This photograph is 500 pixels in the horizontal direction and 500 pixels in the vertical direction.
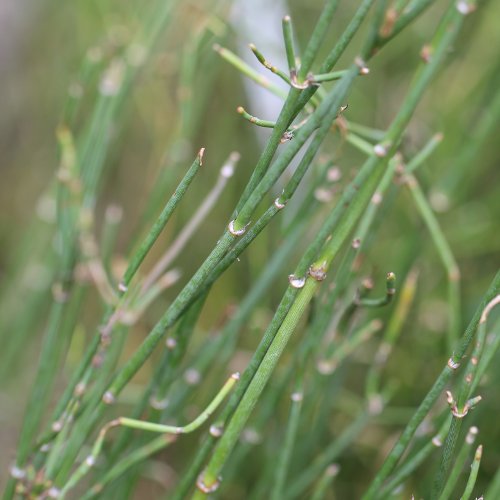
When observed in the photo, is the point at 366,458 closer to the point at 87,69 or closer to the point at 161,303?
the point at 161,303

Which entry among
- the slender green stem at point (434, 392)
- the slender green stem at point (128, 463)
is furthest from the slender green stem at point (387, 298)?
the slender green stem at point (128, 463)

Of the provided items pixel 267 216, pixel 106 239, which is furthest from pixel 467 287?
pixel 267 216

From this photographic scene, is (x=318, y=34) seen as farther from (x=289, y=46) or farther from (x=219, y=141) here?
(x=219, y=141)

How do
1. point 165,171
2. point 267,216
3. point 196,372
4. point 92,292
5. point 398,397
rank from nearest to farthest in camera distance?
point 267,216 < point 196,372 < point 165,171 < point 398,397 < point 92,292

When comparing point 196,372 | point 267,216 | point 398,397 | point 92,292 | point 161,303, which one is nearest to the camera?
point 267,216

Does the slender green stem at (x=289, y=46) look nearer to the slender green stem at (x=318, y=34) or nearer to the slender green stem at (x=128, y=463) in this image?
the slender green stem at (x=318, y=34)

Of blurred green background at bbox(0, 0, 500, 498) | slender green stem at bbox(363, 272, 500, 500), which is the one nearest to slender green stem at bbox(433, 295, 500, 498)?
slender green stem at bbox(363, 272, 500, 500)

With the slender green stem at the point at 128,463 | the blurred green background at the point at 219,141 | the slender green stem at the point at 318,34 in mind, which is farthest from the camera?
the blurred green background at the point at 219,141

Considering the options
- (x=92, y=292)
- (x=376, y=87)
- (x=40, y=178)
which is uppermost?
(x=376, y=87)

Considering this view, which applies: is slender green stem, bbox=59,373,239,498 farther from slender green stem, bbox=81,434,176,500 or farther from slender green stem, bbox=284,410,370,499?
slender green stem, bbox=284,410,370,499
